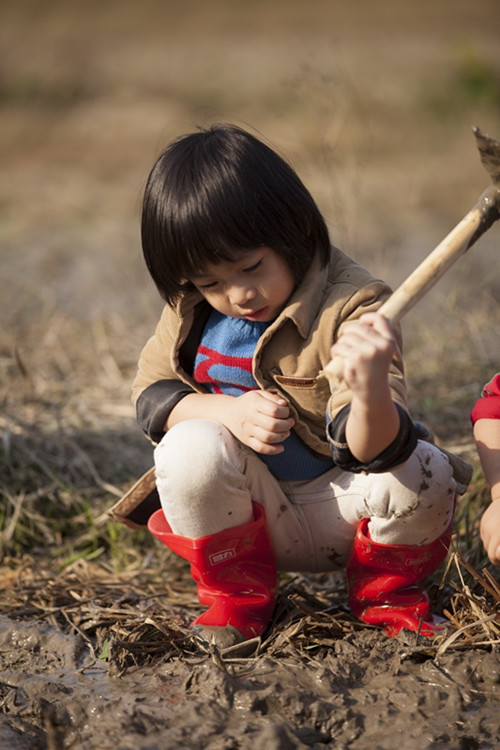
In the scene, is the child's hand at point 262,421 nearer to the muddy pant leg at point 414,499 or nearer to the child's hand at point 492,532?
the muddy pant leg at point 414,499

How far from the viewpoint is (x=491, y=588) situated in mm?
2227

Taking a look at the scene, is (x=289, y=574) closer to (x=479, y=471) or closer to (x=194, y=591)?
(x=194, y=591)

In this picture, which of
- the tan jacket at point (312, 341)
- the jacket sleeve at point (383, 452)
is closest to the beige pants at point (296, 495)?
the tan jacket at point (312, 341)

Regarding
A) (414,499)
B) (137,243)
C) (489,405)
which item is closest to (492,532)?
(414,499)

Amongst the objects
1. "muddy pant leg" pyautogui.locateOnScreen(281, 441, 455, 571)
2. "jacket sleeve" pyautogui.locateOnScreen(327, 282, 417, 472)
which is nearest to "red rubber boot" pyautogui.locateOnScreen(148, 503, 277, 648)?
"muddy pant leg" pyautogui.locateOnScreen(281, 441, 455, 571)

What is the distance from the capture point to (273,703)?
6.37ft

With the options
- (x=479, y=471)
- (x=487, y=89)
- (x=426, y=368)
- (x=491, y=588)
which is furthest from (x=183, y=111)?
(x=491, y=588)

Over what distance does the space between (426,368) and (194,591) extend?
1848mm

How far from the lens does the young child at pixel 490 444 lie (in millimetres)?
2023

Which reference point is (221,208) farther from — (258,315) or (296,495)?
(296,495)

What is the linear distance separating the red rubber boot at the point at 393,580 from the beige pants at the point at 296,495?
4 centimetres

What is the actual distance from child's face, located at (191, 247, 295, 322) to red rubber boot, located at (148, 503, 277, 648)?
0.52 m

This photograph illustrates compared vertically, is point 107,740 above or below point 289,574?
above

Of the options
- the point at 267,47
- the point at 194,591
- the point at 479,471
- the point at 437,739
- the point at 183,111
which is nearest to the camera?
the point at 437,739
